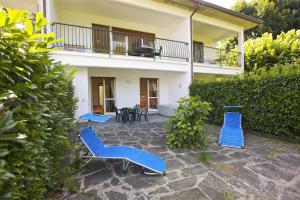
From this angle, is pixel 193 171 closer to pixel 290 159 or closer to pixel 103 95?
pixel 290 159

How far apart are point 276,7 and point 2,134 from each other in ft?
92.9


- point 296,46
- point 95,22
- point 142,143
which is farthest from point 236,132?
point 296,46

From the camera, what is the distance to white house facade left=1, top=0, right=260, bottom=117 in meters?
8.98

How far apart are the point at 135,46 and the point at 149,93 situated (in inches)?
142

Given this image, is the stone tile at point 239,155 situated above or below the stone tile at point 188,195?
above

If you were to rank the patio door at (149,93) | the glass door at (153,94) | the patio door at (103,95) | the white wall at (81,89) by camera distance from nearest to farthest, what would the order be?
the white wall at (81,89) → the patio door at (103,95) → the patio door at (149,93) → the glass door at (153,94)

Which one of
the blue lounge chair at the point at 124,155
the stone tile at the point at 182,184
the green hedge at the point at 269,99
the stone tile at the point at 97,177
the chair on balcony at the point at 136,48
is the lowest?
the stone tile at the point at 182,184

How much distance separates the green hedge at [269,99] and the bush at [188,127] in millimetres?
2521

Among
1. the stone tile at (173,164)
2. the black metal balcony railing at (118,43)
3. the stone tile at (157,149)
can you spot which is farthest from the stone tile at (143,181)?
the black metal balcony railing at (118,43)

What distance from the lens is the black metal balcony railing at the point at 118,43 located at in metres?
9.54

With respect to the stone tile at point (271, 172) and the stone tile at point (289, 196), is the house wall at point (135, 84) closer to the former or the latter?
the stone tile at point (271, 172)

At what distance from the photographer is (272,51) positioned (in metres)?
15.0

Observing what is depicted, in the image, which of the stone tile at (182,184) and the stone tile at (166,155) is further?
the stone tile at (166,155)

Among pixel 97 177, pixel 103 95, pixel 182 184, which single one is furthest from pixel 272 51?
pixel 97 177
